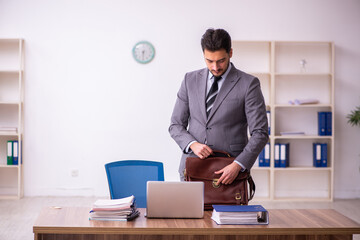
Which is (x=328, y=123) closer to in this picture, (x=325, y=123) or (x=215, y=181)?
(x=325, y=123)

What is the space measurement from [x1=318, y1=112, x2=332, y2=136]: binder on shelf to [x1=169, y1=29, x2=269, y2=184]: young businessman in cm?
342

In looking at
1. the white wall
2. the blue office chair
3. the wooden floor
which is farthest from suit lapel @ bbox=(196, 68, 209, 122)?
the white wall

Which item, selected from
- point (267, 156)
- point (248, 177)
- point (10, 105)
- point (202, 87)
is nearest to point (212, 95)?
point (202, 87)

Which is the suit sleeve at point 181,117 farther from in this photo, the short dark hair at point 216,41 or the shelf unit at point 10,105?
the shelf unit at point 10,105

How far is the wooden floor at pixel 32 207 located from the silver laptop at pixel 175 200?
2304 mm

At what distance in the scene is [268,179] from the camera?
6.06 meters

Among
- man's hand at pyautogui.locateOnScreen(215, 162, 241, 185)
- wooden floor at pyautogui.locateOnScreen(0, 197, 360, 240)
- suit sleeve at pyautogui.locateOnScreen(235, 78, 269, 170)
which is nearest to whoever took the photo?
man's hand at pyautogui.locateOnScreen(215, 162, 241, 185)

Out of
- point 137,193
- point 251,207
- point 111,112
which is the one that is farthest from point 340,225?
point 111,112

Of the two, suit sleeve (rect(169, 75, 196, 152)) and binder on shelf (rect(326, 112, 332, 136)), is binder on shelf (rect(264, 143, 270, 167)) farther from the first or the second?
suit sleeve (rect(169, 75, 196, 152))

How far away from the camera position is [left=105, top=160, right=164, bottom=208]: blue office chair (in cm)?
282

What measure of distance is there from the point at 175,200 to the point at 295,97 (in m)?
4.23

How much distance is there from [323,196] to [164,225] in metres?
4.50

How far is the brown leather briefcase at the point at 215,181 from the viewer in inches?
92.9

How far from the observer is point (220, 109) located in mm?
2625
